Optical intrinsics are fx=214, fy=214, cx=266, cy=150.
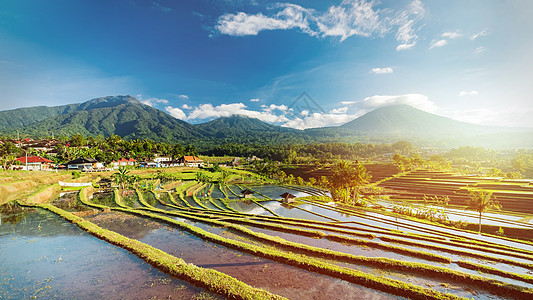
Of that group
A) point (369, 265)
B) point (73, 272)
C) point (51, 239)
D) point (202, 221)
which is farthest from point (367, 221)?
point (51, 239)

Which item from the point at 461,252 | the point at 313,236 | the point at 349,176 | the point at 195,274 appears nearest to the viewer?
the point at 195,274

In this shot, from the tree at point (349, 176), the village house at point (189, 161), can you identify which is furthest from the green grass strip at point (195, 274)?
the village house at point (189, 161)

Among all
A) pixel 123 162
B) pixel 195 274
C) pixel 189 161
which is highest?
pixel 123 162

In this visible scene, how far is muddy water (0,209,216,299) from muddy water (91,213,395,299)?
2801mm

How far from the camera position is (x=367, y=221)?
3044 cm

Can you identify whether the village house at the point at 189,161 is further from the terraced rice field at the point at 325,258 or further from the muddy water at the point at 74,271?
the muddy water at the point at 74,271

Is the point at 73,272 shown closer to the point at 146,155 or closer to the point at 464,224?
the point at 464,224

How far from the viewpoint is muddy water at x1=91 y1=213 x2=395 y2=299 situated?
482 inches

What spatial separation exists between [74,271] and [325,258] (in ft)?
57.8

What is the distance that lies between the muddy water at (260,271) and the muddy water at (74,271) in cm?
280

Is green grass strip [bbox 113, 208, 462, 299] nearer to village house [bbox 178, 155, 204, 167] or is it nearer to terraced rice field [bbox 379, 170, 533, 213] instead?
terraced rice field [bbox 379, 170, 533, 213]

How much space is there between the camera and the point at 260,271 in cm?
1459

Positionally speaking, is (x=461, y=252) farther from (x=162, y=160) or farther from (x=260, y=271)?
(x=162, y=160)

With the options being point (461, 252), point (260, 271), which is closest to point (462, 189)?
point (461, 252)
